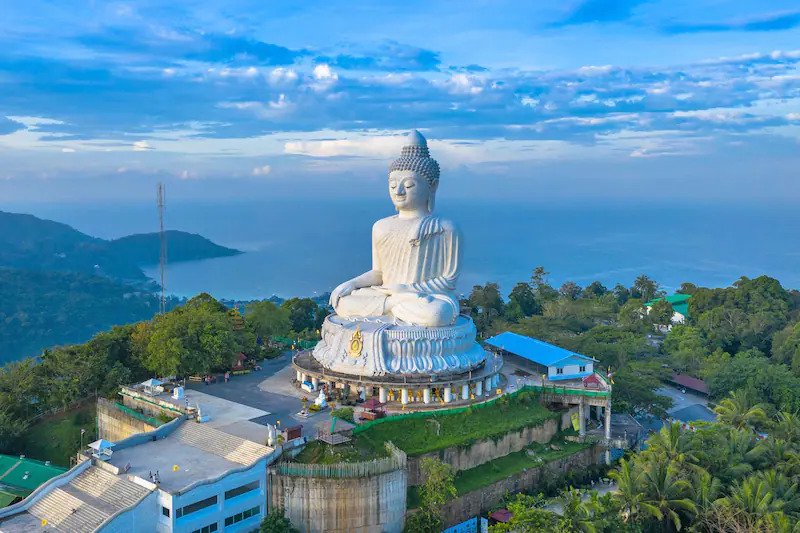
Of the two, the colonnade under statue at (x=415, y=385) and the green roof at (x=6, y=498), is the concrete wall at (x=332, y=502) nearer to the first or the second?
the colonnade under statue at (x=415, y=385)

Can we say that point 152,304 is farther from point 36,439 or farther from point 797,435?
point 797,435

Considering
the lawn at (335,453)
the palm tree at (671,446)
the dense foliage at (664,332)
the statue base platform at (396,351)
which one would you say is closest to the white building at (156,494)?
the lawn at (335,453)

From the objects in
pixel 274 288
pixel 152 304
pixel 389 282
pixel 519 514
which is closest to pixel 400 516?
pixel 519 514

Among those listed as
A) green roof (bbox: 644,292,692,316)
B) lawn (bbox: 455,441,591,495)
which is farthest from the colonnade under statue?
green roof (bbox: 644,292,692,316)

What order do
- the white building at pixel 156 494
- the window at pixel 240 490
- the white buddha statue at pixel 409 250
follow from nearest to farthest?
the white building at pixel 156 494
the window at pixel 240 490
the white buddha statue at pixel 409 250

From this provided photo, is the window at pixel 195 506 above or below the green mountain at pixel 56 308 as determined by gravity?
above

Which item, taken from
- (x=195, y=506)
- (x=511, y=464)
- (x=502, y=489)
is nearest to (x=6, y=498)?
(x=195, y=506)
